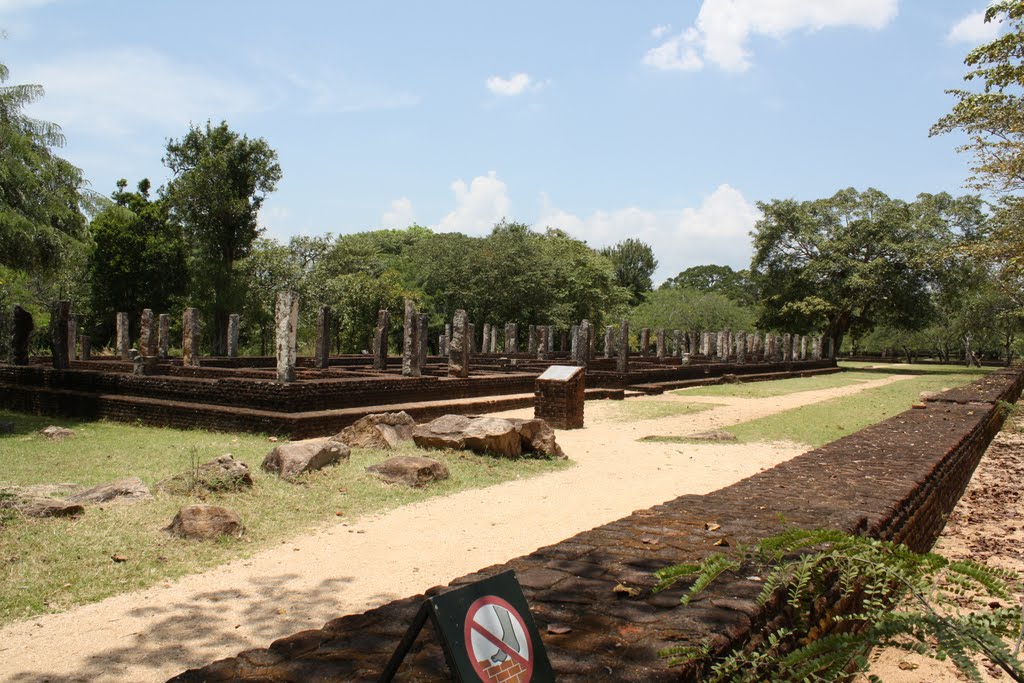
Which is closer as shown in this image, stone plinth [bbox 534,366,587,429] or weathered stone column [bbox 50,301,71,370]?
stone plinth [bbox 534,366,587,429]

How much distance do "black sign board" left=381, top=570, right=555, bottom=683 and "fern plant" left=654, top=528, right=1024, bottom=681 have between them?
1.61 ft

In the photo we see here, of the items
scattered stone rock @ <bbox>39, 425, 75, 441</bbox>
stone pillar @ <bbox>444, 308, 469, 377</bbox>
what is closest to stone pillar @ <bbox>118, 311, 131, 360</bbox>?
stone pillar @ <bbox>444, 308, 469, 377</bbox>

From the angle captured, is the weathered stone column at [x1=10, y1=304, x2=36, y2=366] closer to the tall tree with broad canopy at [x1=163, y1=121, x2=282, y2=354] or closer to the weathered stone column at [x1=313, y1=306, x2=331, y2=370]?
the weathered stone column at [x1=313, y1=306, x2=331, y2=370]

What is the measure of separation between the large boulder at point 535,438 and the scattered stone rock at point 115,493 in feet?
13.8

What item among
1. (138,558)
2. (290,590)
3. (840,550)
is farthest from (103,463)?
(840,550)

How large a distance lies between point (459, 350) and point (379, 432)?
8.04m

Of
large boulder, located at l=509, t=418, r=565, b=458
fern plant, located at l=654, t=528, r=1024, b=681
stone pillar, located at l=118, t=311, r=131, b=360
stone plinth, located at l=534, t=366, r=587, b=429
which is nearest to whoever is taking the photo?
fern plant, located at l=654, t=528, r=1024, b=681

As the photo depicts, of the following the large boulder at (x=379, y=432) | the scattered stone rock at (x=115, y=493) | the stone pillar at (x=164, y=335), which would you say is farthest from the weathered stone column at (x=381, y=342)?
the scattered stone rock at (x=115, y=493)

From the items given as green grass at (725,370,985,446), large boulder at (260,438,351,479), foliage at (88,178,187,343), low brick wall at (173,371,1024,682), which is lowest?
green grass at (725,370,985,446)

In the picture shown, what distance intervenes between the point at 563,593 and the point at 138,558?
337 centimetres

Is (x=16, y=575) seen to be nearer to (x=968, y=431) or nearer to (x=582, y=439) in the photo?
(x=582, y=439)

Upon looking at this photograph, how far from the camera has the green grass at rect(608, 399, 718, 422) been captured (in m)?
14.6

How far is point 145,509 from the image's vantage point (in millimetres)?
5887

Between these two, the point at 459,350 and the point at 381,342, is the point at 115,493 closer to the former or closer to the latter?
the point at 459,350
